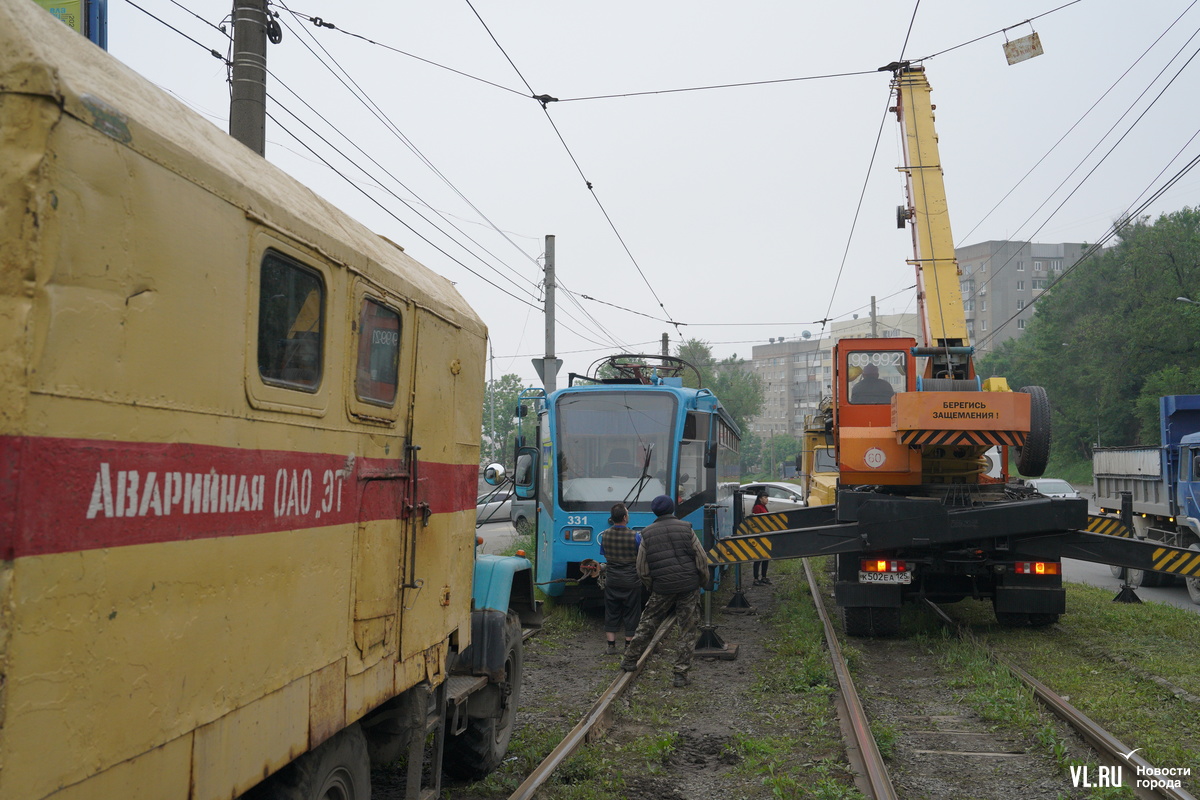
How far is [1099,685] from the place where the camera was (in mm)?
8133

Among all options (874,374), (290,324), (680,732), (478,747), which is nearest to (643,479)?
(874,374)

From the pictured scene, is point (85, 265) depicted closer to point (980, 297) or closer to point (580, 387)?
point (580, 387)

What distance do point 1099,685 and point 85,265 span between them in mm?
8602

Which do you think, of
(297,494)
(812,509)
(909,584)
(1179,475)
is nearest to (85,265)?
(297,494)

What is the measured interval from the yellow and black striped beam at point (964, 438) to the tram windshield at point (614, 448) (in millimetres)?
3119

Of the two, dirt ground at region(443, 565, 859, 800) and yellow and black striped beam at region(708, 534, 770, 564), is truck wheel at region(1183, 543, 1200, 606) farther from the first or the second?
yellow and black striped beam at region(708, 534, 770, 564)

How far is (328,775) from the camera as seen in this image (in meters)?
3.59

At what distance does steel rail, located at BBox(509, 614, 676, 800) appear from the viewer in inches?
221

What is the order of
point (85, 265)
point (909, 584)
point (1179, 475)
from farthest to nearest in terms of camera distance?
1. point (1179, 475)
2. point (909, 584)
3. point (85, 265)

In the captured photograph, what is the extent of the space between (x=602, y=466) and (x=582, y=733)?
5592mm

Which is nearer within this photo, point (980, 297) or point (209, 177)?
point (209, 177)

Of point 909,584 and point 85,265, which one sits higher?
point 85,265

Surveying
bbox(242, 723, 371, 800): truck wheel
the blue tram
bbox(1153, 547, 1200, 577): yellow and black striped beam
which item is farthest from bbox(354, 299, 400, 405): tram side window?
bbox(1153, 547, 1200, 577): yellow and black striped beam

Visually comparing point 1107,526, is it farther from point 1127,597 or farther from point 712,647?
point 712,647
